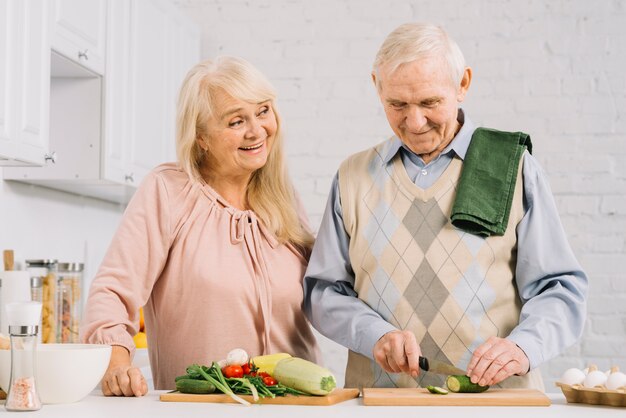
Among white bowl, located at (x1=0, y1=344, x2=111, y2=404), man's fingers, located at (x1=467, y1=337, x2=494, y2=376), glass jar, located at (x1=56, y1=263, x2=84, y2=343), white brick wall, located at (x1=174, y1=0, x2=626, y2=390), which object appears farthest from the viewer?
white brick wall, located at (x1=174, y1=0, x2=626, y2=390)

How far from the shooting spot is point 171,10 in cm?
391

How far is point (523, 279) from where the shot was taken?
2.01m

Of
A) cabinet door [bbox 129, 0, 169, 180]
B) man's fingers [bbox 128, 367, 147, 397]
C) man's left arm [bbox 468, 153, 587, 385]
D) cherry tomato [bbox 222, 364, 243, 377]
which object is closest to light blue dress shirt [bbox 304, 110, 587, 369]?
man's left arm [bbox 468, 153, 587, 385]

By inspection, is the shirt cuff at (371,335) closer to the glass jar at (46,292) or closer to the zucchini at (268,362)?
the zucchini at (268,362)

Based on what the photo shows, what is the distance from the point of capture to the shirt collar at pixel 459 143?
2131mm

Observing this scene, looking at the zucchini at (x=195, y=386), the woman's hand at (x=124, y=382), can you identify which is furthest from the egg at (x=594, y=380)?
the woman's hand at (x=124, y=382)

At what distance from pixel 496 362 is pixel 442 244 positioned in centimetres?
40

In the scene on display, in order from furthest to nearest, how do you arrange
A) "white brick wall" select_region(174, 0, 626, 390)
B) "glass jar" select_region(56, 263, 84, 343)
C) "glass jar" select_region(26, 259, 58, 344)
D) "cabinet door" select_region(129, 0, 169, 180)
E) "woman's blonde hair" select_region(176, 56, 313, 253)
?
"white brick wall" select_region(174, 0, 626, 390)
"cabinet door" select_region(129, 0, 169, 180)
"glass jar" select_region(56, 263, 84, 343)
"glass jar" select_region(26, 259, 58, 344)
"woman's blonde hair" select_region(176, 56, 313, 253)

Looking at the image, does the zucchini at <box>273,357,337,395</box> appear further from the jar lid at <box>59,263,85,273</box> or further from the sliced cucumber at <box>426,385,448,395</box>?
the jar lid at <box>59,263,85,273</box>

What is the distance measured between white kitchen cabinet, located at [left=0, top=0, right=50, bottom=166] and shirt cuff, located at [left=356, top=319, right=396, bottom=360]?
117 centimetres

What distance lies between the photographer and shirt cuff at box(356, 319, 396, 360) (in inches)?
76.3

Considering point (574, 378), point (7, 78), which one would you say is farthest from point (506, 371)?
point (7, 78)

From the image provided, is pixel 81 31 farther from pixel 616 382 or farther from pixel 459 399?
pixel 616 382

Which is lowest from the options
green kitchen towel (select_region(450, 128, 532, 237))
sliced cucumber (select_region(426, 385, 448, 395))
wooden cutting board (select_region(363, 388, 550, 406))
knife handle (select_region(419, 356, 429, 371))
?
wooden cutting board (select_region(363, 388, 550, 406))
